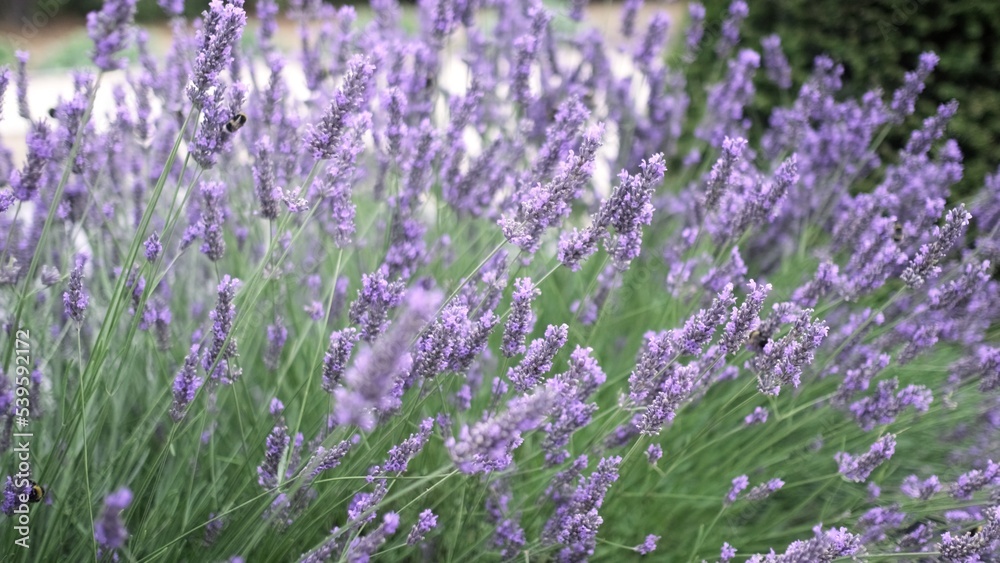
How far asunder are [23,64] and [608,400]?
1.90m

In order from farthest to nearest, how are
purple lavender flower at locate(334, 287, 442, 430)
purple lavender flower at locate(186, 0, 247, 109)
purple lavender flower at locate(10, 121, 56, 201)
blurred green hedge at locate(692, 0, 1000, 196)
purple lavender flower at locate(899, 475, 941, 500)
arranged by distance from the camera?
blurred green hedge at locate(692, 0, 1000, 196), purple lavender flower at locate(899, 475, 941, 500), purple lavender flower at locate(10, 121, 56, 201), purple lavender flower at locate(186, 0, 247, 109), purple lavender flower at locate(334, 287, 442, 430)

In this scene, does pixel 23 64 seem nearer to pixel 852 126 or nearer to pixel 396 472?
pixel 396 472

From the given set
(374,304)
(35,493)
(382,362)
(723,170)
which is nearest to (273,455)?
(374,304)

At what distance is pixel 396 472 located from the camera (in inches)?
64.8

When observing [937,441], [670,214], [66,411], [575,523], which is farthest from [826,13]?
[66,411]

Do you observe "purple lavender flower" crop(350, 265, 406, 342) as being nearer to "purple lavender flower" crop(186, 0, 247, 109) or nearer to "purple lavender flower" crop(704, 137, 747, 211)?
"purple lavender flower" crop(186, 0, 247, 109)

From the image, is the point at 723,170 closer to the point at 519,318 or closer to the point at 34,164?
the point at 519,318

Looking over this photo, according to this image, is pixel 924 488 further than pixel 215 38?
Yes

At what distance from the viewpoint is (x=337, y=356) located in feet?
5.17

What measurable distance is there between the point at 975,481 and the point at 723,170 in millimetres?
945

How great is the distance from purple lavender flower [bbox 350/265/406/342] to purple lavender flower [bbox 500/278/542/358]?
251 millimetres

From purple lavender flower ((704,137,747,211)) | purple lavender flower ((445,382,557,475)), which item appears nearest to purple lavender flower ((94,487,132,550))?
purple lavender flower ((445,382,557,475))

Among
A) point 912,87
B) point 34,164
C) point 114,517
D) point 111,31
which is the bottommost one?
point 114,517

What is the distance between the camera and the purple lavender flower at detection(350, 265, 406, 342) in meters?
1.64
